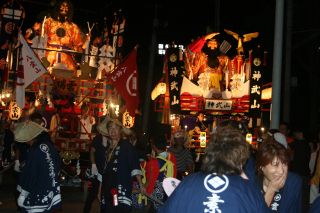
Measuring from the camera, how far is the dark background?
19047mm

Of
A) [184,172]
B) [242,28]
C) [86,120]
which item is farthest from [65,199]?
[242,28]

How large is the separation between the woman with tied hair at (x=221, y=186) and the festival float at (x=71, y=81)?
10.1 meters

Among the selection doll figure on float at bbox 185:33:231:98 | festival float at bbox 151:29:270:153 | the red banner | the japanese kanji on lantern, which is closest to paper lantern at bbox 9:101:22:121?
the red banner

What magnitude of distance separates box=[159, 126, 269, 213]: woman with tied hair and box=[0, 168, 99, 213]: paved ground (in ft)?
27.2

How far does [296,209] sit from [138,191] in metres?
3.97

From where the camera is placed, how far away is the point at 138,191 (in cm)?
775

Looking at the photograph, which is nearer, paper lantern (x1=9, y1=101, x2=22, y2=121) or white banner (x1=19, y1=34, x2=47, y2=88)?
white banner (x1=19, y1=34, x2=47, y2=88)

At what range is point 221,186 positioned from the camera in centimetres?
313

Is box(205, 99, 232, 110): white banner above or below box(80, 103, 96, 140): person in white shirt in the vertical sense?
above

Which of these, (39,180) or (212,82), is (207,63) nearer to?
(212,82)

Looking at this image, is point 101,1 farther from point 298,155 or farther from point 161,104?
point 298,155

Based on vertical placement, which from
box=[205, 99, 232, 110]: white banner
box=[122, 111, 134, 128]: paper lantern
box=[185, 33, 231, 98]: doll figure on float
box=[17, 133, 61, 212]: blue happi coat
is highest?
box=[185, 33, 231, 98]: doll figure on float

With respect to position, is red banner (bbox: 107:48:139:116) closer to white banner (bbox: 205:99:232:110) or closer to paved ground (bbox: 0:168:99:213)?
paved ground (bbox: 0:168:99:213)

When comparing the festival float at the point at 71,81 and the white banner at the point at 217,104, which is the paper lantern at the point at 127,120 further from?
the white banner at the point at 217,104
